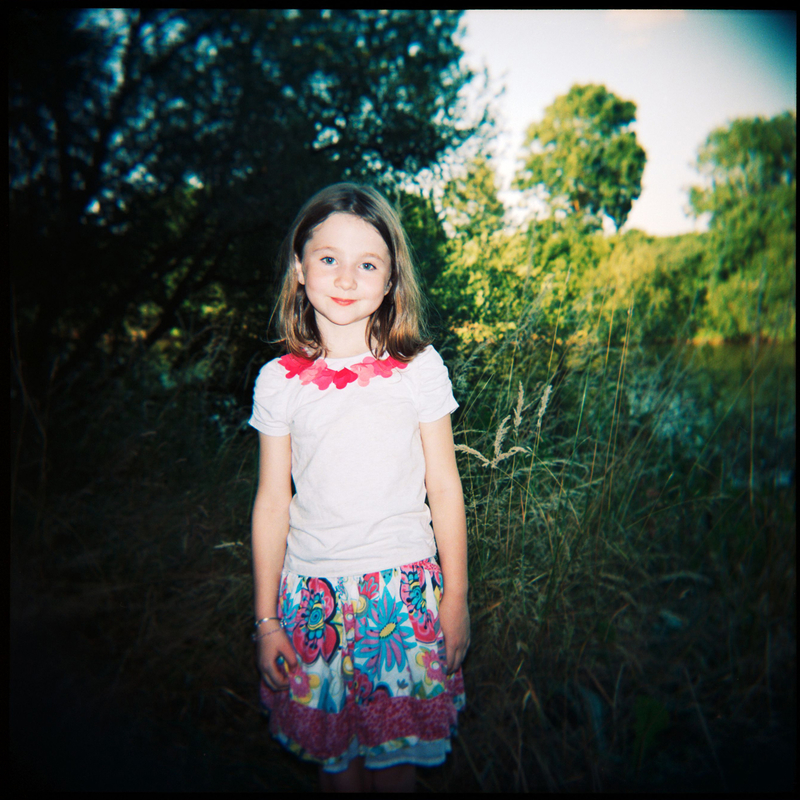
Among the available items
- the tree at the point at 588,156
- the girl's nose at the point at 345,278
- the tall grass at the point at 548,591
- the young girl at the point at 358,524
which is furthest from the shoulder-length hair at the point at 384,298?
the tree at the point at 588,156

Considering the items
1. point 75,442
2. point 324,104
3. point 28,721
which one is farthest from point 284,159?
point 28,721

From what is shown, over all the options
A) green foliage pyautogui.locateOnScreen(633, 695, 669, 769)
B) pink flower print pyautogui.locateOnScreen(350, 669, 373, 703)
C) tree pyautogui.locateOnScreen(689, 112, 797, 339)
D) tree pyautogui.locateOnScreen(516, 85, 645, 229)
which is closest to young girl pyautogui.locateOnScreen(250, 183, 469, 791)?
pink flower print pyautogui.locateOnScreen(350, 669, 373, 703)

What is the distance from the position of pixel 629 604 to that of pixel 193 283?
2.32 metres

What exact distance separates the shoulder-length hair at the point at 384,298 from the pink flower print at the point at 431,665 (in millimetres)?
692

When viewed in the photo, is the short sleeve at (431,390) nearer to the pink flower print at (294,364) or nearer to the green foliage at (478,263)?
the pink flower print at (294,364)

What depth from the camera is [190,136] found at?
1.80 m

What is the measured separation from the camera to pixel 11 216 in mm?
1817

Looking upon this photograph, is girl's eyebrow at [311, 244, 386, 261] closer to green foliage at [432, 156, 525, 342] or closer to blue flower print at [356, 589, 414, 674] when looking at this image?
green foliage at [432, 156, 525, 342]

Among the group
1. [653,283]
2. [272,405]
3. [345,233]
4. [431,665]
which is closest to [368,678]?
[431,665]

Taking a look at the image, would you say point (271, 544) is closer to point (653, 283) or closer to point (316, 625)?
point (316, 625)

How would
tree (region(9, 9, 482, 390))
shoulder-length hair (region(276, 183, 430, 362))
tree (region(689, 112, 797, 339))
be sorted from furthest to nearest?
tree (region(9, 9, 482, 390)) < tree (region(689, 112, 797, 339)) < shoulder-length hair (region(276, 183, 430, 362))

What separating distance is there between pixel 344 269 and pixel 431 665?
3.10 ft

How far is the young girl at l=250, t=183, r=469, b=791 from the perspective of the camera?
3.03 ft

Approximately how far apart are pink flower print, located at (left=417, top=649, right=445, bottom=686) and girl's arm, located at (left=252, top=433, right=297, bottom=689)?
0.30 meters
